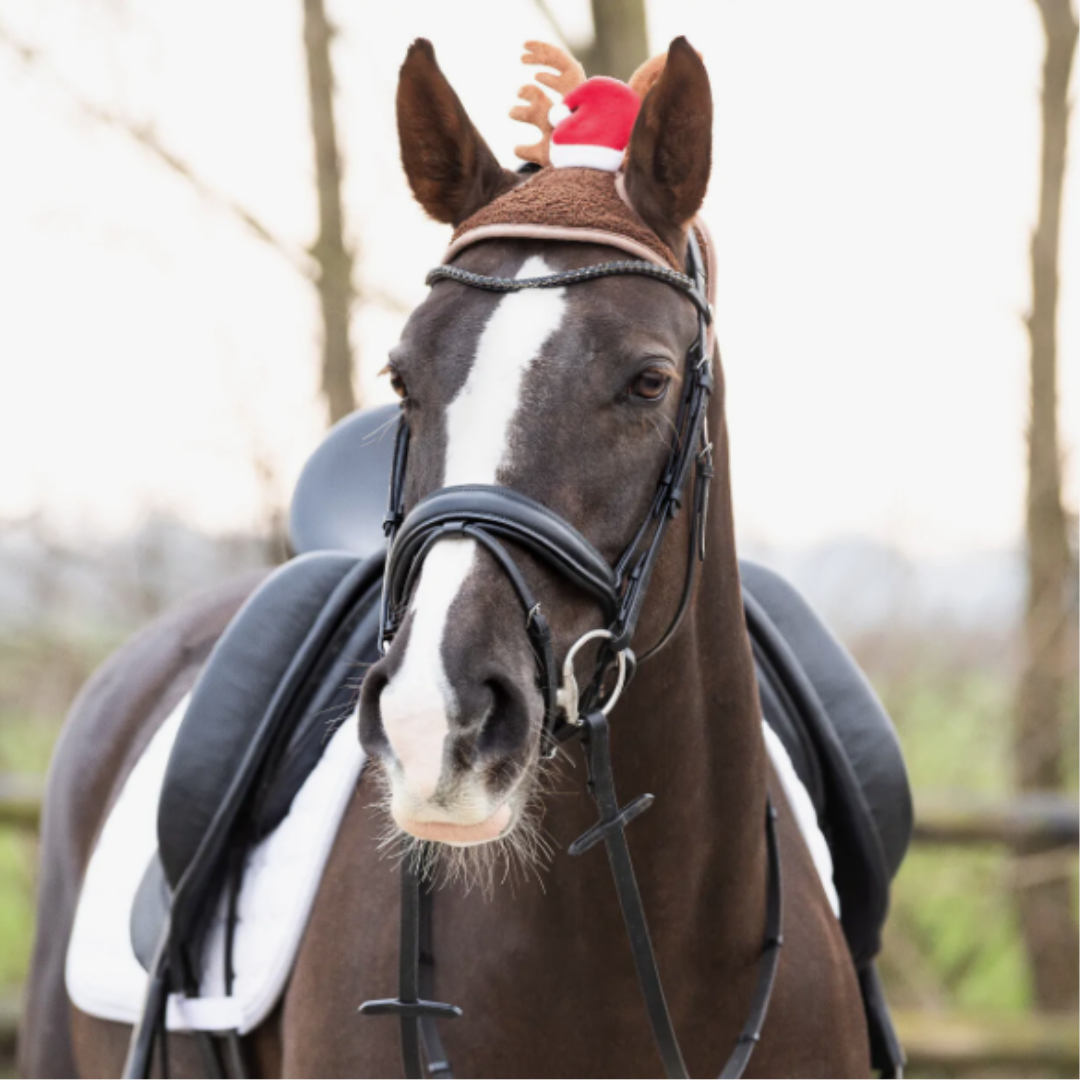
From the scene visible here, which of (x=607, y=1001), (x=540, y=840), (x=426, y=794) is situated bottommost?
(x=607, y=1001)

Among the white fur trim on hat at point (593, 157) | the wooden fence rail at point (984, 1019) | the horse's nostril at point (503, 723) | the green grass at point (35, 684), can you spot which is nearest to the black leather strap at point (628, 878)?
the horse's nostril at point (503, 723)

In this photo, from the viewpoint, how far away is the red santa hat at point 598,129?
200cm

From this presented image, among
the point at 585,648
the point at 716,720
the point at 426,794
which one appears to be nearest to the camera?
the point at 426,794

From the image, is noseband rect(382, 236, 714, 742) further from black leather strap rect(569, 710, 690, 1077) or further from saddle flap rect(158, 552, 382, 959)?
saddle flap rect(158, 552, 382, 959)

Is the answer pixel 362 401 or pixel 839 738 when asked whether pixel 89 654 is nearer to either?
pixel 362 401

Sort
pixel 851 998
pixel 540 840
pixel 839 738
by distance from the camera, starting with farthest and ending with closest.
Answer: pixel 839 738 < pixel 851 998 < pixel 540 840

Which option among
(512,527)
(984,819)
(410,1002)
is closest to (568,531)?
(512,527)

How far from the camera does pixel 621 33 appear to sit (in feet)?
17.8

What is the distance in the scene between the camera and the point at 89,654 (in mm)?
7492

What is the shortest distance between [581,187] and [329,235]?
488 centimetres

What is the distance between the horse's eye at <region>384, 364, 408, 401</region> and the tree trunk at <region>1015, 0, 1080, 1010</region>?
4.99m

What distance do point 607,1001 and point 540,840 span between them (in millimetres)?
296

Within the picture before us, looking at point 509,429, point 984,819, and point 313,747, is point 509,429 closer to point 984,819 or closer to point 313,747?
point 313,747

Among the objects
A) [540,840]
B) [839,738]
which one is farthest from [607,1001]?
[839,738]
